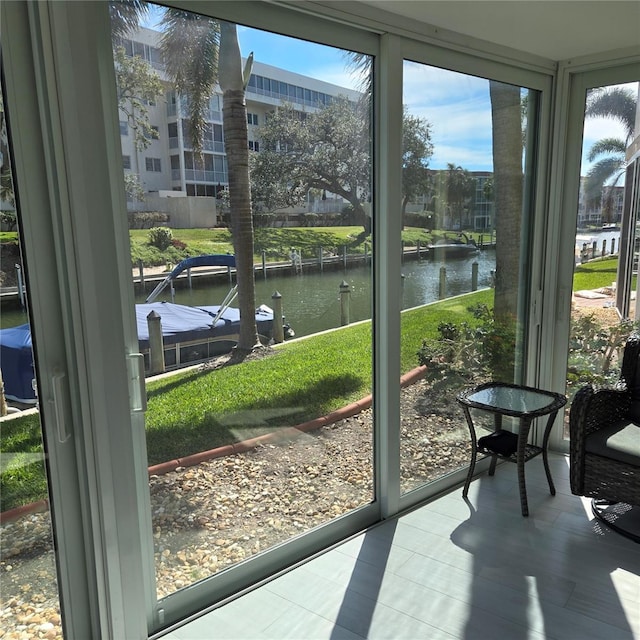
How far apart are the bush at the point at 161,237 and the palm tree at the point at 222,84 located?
0.90 feet

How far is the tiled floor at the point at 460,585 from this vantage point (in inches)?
81.4

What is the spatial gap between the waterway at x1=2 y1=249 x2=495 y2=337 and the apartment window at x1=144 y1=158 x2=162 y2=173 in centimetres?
39

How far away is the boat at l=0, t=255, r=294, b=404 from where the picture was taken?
193cm

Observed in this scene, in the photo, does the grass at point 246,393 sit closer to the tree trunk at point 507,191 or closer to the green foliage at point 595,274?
the tree trunk at point 507,191

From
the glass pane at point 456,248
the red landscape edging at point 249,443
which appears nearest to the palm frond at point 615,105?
the glass pane at point 456,248

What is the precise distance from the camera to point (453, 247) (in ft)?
10.0

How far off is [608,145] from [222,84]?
2353 millimetres

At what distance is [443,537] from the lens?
105 inches

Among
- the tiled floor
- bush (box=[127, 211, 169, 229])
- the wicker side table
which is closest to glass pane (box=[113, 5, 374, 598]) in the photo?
bush (box=[127, 211, 169, 229])

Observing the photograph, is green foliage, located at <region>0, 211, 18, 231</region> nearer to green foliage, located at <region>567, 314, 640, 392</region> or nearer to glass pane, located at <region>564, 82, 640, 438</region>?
glass pane, located at <region>564, 82, 640, 438</region>

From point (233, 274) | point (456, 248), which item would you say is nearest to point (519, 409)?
point (456, 248)

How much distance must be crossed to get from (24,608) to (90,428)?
57 centimetres

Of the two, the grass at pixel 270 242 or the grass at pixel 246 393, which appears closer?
the grass at pixel 246 393

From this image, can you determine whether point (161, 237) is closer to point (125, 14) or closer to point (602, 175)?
point (125, 14)
